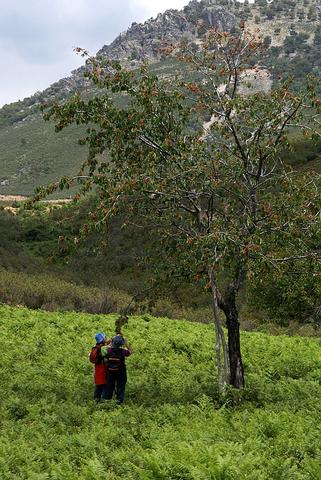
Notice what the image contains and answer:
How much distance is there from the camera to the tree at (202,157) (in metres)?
13.2

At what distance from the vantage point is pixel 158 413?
1252cm

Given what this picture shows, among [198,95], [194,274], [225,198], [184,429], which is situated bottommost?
[184,429]

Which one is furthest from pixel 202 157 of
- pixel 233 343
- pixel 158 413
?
pixel 158 413

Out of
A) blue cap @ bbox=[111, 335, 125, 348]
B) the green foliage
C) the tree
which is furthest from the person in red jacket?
the green foliage

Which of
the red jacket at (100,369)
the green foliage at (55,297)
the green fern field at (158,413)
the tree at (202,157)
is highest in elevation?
the tree at (202,157)

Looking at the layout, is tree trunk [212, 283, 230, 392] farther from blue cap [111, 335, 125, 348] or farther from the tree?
blue cap [111, 335, 125, 348]

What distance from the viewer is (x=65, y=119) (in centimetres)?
1391

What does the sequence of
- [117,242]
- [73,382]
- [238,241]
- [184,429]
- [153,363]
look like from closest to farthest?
[184,429] → [238,241] → [73,382] → [153,363] → [117,242]

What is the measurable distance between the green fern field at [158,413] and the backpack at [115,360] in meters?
0.88

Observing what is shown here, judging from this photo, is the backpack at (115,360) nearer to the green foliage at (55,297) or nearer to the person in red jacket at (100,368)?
the person in red jacket at (100,368)

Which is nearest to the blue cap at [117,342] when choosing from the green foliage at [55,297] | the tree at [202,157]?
the tree at [202,157]

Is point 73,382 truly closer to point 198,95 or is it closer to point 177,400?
point 177,400

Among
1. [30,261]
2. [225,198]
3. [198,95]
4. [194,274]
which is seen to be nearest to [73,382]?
[194,274]

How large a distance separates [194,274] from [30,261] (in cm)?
3292
